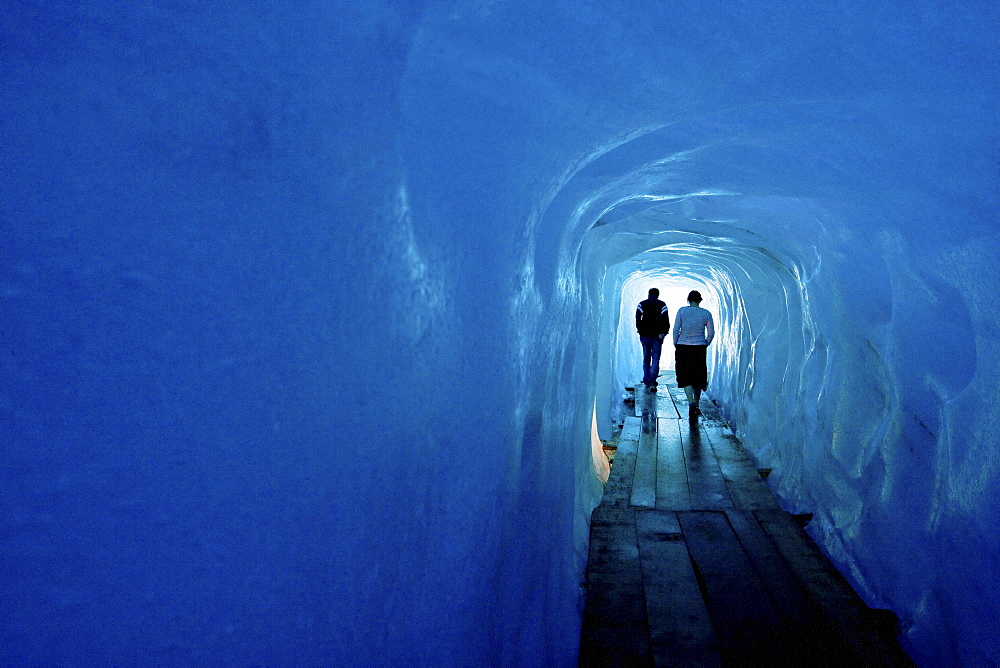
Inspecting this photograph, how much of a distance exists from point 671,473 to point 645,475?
1.09 ft

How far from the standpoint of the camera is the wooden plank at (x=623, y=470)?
6.90 metres

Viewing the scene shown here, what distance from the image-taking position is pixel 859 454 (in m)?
4.99

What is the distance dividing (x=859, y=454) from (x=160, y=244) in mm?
5284

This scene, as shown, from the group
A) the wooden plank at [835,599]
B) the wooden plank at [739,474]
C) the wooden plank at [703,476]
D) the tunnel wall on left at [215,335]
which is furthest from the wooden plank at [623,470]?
the tunnel wall on left at [215,335]

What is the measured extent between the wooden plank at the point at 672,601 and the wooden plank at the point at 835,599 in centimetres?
75

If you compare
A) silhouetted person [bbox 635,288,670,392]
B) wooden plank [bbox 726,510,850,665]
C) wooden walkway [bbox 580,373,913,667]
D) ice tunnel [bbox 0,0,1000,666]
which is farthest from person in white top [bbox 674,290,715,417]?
ice tunnel [bbox 0,0,1000,666]

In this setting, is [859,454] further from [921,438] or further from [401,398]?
[401,398]

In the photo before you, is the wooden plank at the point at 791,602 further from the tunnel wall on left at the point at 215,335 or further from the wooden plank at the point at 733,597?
the tunnel wall on left at the point at 215,335

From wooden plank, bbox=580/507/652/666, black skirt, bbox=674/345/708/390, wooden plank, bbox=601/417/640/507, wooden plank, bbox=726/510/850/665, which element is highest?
black skirt, bbox=674/345/708/390

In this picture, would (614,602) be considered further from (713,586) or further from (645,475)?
(645,475)

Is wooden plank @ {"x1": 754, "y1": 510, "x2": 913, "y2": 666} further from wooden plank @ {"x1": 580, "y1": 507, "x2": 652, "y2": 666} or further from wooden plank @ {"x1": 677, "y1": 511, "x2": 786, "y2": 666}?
wooden plank @ {"x1": 580, "y1": 507, "x2": 652, "y2": 666}

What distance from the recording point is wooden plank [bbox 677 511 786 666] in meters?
3.88

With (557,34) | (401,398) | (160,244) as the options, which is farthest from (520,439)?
(160,244)

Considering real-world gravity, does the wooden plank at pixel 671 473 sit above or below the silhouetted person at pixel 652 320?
below
